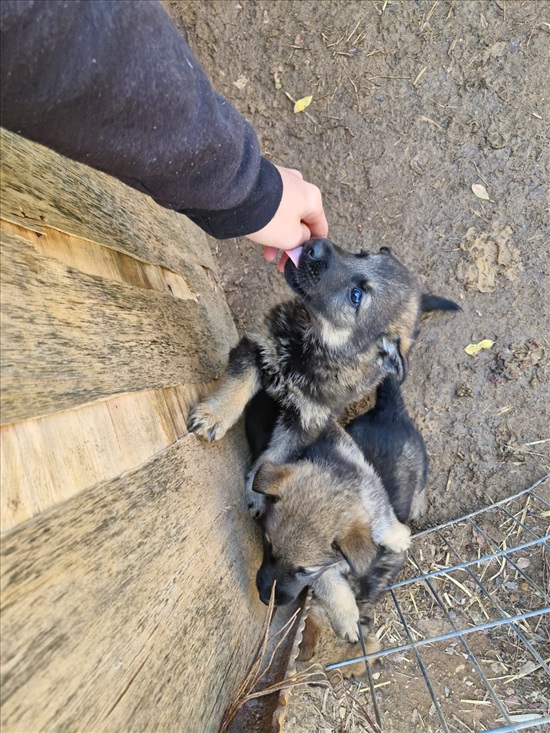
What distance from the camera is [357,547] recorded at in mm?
2689

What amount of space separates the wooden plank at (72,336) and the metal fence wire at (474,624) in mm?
2442

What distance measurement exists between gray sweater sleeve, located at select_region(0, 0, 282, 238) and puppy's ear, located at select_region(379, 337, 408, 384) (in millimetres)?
1499

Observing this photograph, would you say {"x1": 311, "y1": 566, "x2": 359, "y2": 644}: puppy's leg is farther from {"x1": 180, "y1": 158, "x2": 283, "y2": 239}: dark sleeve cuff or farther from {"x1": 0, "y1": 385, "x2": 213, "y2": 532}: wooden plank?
{"x1": 180, "y1": 158, "x2": 283, "y2": 239}: dark sleeve cuff

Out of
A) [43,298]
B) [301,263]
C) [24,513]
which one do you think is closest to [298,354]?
[301,263]

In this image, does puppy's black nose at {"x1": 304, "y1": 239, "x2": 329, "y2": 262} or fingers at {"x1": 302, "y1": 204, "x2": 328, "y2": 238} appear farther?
puppy's black nose at {"x1": 304, "y1": 239, "x2": 329, "y2": 262}

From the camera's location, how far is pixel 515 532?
366 centimetres

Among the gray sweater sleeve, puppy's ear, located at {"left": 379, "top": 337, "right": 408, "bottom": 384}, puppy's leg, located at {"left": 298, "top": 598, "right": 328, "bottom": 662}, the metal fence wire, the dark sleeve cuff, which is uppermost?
the gray sweater sleeve

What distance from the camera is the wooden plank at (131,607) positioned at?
118 cm

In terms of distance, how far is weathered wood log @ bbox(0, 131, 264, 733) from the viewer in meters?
1.24

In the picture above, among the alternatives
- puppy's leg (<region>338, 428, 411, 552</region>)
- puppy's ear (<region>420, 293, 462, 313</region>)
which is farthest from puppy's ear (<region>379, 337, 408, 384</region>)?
puppy's leg (<region>338, 428, 411, 552</region>)

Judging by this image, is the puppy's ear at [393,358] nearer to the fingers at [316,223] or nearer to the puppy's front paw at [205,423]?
the fingers at [316,223]

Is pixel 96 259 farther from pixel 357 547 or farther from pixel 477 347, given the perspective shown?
pixel 477 347

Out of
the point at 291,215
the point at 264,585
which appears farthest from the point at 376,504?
the point at 291,215

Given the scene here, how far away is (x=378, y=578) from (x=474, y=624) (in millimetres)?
914
